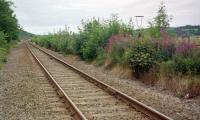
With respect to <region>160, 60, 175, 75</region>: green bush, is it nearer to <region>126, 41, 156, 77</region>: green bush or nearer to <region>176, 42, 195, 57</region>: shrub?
<region>176, 42, 195, 57</region>: shrub

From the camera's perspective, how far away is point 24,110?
9.88m

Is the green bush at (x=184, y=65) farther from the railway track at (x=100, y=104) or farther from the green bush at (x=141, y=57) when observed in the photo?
the railway track at (x=100, y=104)

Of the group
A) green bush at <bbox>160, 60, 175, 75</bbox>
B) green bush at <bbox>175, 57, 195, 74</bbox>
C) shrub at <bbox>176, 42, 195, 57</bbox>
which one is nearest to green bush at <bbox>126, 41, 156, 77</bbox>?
green bush at <bbox>160, 60, 175, 75</bbox>

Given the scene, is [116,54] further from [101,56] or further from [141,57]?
[141,57]

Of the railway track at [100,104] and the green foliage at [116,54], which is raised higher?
the green foliage at [116,54]

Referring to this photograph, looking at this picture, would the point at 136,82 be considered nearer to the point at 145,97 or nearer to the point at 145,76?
the point at 145,76

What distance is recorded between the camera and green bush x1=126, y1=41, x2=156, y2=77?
48.9 feet

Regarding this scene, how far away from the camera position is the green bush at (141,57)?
14891 millimetres

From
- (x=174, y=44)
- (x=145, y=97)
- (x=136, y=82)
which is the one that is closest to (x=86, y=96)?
(x=145, y=97)

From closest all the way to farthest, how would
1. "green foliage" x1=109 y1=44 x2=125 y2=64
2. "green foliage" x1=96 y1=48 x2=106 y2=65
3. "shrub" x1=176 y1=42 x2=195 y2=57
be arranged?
"shrub" x1=176 y1=42 x2=195 y2=57 < "green foliage" x1=109 y1=44 x2=125 y2=64 < "green foliage" x1=96 y1=48 x2=106 y2=65

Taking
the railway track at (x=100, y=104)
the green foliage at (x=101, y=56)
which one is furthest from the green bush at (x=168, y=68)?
the green foliage at (x=101, y=56)

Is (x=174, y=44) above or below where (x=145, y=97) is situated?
above

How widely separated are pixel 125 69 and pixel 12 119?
29.1 ft

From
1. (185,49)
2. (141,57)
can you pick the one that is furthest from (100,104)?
(141,57)
